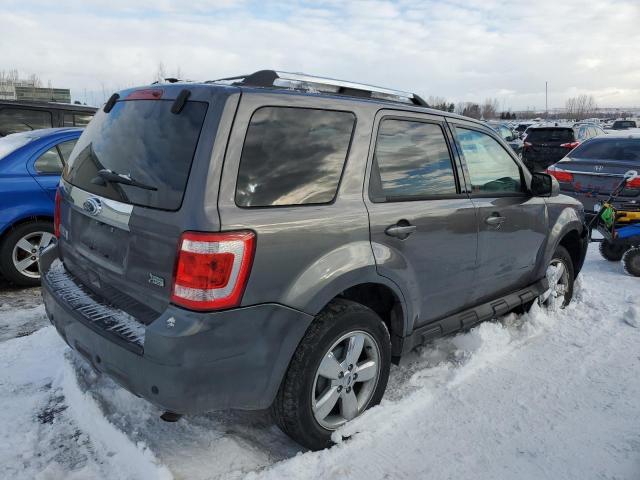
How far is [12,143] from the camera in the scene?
17.4ft

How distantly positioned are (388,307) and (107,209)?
1.66 meters

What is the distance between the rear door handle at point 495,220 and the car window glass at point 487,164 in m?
0.19

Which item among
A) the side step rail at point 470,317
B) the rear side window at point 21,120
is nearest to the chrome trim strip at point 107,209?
the side step rail at point 470,317

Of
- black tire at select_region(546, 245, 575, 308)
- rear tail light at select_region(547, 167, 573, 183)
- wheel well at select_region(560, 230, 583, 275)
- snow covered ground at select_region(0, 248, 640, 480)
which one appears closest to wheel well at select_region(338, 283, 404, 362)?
snow covered ground at select_region(0, 248, 640, 480)

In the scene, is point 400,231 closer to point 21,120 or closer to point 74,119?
point 74,119

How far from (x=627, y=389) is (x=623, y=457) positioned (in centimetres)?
84

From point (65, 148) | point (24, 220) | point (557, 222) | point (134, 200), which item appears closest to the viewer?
point (134, 200)

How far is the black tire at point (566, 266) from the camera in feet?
15.2

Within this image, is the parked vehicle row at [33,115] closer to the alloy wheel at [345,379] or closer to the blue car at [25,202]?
the blue car at [25,202]

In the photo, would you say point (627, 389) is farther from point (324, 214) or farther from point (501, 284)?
point (324, 214)

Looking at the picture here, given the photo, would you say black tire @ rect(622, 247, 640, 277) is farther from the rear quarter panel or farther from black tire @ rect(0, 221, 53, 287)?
black tire @ rect(0, 221, 53, 287)

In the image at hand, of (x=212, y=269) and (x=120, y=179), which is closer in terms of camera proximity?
(x=212, y=269)

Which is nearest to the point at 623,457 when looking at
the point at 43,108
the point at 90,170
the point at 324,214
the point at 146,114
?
the point at 324,214

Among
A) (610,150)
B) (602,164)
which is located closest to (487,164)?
(602,164)
